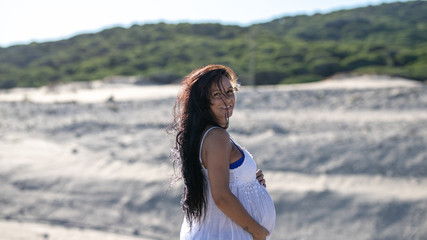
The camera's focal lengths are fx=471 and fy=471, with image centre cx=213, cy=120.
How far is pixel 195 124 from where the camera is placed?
2.02 meters

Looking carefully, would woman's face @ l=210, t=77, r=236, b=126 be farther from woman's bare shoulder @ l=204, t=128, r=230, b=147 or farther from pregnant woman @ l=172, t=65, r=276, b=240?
woman's bare shoulder @ l=204, t=128, r=230, b=147

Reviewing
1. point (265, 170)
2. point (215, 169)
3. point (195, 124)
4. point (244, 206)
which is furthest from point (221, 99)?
point (265, 170)

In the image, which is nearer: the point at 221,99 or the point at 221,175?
the point at 221,175

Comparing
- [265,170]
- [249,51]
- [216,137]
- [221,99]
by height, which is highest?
[221,99]

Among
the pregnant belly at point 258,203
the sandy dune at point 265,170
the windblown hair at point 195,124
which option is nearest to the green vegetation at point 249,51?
the sandy dune at point 265,170

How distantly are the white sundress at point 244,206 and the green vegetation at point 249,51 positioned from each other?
18430mm

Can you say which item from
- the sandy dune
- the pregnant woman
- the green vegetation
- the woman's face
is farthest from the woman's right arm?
the green vegetation

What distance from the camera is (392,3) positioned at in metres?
63.1

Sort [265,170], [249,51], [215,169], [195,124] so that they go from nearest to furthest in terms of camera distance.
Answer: [215,169]
[195,124]
[265,170]
[249,51]

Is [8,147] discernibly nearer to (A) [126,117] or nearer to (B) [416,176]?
(A) [126,117]

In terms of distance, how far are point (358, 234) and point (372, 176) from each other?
1.35 m

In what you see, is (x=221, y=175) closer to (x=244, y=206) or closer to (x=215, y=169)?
(x=215, y=169)

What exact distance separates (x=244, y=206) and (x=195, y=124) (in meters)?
0.42

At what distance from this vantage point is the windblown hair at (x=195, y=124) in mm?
2021
